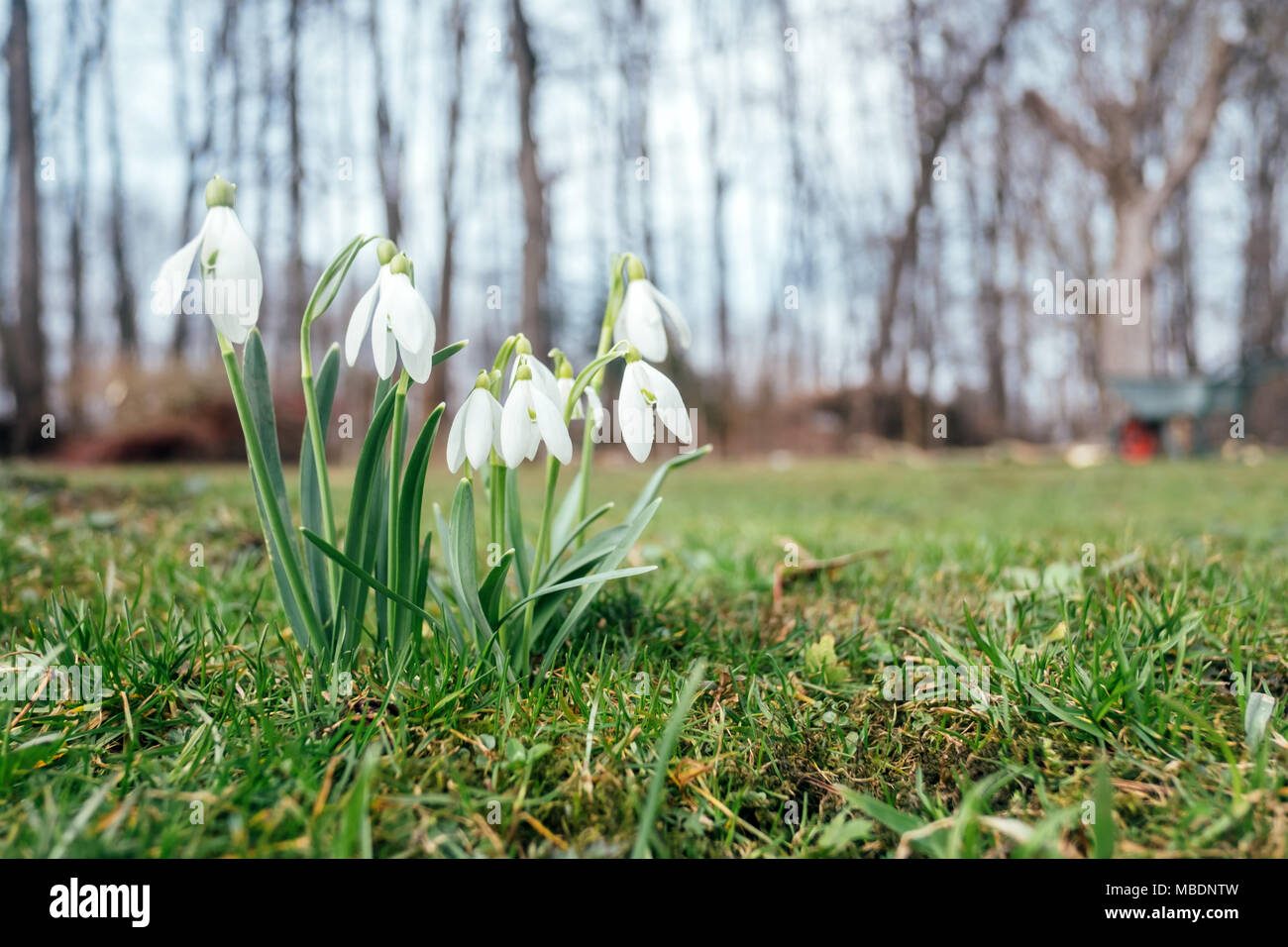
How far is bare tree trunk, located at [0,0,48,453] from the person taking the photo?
9.02 metres

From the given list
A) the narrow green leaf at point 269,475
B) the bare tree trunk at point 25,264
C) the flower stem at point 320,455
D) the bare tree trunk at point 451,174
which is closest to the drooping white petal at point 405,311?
the flower stem at point 320,455

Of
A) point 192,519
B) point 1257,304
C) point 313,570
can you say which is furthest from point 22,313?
point 1257,304

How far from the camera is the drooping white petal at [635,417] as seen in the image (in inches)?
48.1

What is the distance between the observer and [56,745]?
1.16m

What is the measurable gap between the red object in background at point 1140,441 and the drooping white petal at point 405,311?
1137 cm

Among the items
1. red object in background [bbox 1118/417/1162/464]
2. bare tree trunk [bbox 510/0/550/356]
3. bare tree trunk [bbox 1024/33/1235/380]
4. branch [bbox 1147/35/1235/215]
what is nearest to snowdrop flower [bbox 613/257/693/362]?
bare tree trunk [bbox 510/0/550/356]

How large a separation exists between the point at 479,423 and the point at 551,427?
0.12 m

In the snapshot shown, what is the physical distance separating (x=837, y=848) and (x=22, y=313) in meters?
11.8

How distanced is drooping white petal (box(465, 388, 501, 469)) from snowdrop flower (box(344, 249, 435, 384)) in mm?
80

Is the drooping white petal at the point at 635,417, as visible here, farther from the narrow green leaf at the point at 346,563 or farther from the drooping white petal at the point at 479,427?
the narrow green leaf at the point at 346,563

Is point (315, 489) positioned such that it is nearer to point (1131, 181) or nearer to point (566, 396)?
point (566, 396)

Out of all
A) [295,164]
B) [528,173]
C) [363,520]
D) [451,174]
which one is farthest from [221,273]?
[295,164]

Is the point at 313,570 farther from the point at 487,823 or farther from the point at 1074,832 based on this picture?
the point at 1074,832
